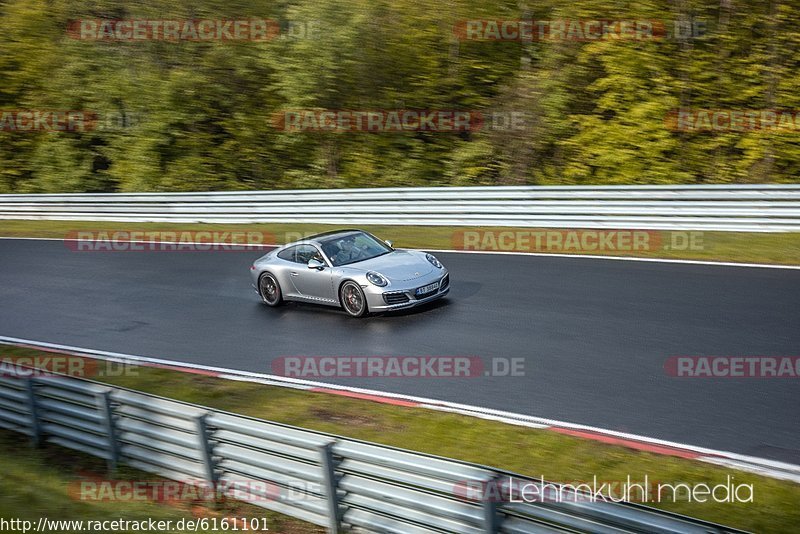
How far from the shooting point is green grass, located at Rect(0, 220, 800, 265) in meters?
14.8

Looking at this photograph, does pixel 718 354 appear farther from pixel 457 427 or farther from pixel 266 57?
pixel 266 57

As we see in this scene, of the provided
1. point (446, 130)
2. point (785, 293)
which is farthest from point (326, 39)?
point (785, 293)

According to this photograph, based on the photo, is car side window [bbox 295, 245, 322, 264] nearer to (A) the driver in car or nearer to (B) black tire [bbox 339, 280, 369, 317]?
(A) the driver in car

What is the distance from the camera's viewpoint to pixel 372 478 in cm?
628

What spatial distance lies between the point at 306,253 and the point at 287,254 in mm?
545

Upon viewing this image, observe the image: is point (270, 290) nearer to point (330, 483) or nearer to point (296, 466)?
point (296, 466)

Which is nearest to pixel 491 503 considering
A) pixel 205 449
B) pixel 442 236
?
pixel 205 449

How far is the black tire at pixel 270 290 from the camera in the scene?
1480 centimetres

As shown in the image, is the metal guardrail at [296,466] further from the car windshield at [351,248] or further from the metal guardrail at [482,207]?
the metal guardrail at [482,207]

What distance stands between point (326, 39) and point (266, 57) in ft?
8.97

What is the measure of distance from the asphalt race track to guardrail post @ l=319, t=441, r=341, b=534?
2.95 metres

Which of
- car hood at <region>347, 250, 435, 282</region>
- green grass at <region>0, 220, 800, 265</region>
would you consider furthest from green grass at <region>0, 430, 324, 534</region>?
green grass at <region>0, 220, 800, 265</region>

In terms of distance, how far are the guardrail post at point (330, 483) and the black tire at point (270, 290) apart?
8.49 metres

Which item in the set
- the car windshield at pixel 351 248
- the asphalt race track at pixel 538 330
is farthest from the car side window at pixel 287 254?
the asphalt race track at pixel 538 330
